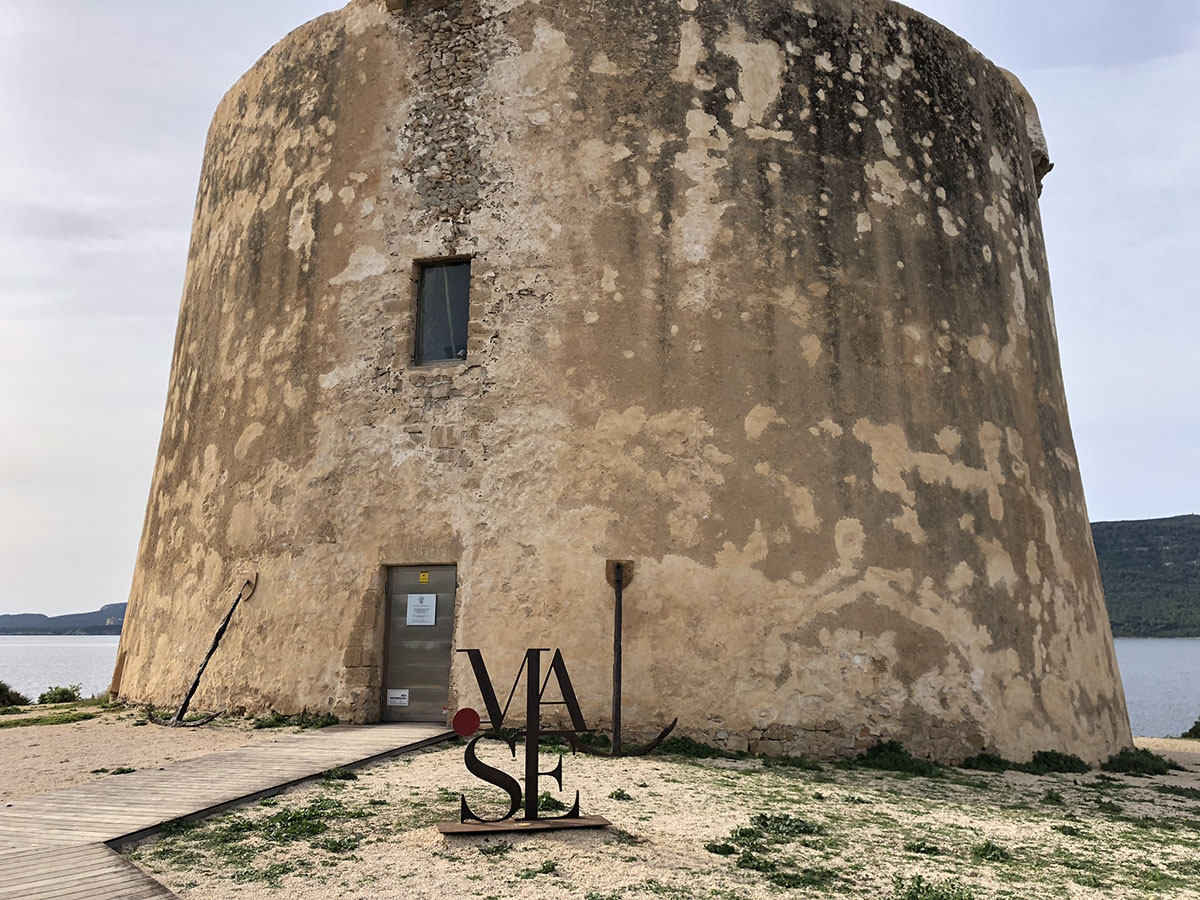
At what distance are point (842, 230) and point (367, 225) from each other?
546 cm

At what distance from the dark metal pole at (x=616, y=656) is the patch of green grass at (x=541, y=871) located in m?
3.44

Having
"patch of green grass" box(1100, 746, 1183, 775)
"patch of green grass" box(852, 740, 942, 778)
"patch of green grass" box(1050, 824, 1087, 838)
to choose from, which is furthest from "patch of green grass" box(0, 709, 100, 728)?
"patch of green grass" box(1100, 746, 1183, 775)

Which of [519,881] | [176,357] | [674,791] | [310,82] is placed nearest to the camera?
[519,881]

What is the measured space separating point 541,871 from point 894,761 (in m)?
5.17

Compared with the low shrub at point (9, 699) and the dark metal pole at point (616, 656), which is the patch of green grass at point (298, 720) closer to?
A: the dark metal pole at point (616, 656)

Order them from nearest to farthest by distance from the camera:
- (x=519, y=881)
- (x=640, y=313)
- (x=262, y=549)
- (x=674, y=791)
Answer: (x=519, y=881)
(x=674, y=791)
(x=640, y=313)
(x=262, y=549)

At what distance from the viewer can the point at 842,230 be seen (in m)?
10.8

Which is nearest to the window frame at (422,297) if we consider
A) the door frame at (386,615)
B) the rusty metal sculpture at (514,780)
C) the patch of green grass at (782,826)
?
the door frame at (386,615)

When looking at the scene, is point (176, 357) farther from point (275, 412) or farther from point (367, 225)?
point (367, 225)

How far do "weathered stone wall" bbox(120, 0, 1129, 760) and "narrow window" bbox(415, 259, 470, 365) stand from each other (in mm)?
228

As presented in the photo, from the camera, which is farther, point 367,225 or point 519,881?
point 367,225

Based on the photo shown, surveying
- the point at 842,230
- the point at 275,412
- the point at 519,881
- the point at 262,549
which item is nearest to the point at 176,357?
the point at 275,412

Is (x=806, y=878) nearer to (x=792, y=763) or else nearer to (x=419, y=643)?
(x=792, y=763)

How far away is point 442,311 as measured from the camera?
10961mm
